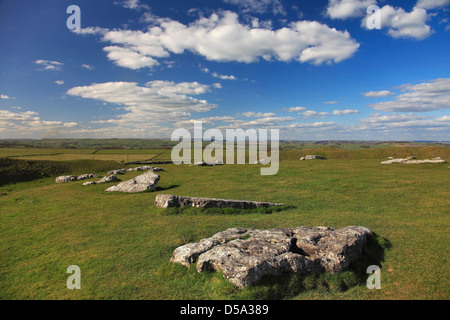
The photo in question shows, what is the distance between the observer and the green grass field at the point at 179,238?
28.6 ft

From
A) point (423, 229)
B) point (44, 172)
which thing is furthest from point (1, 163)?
point (423, 229)

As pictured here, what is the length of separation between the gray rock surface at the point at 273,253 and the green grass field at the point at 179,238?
396mm

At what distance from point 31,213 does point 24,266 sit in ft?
36.4

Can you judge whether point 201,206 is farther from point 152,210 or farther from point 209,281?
point 209,281

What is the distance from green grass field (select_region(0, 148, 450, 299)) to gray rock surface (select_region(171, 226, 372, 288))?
396 millimetres

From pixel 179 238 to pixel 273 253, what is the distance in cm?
590

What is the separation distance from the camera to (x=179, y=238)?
13.2 m

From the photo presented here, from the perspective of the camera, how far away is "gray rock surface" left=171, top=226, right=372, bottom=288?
878 centimetres

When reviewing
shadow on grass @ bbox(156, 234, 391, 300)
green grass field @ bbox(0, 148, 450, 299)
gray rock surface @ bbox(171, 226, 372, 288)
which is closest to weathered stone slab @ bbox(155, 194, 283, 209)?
green grass field @ bbox(0, 148, 450, 299)

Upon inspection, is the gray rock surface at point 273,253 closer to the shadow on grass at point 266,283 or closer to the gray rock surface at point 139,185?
the shadow on grass at point 266,283

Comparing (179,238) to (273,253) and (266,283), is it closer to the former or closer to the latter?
(273,253)

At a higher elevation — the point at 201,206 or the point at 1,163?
the point at 1,163
